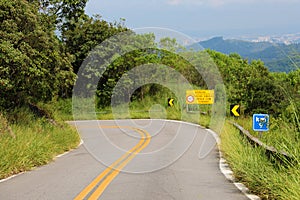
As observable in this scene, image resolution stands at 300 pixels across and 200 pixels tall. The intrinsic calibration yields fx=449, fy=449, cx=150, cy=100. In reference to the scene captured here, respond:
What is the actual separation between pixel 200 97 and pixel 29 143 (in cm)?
2603

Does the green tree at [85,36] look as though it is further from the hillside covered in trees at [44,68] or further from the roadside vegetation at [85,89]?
the hillside covered in trees at [44,68]

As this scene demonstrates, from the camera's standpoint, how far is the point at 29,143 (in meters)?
13.8

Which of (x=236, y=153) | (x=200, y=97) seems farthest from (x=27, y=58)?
(x=200, y=97)

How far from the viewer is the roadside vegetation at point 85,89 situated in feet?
32.8

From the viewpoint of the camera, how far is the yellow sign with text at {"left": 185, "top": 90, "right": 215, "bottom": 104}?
3809 centimetres

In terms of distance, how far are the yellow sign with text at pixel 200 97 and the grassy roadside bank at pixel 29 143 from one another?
62.5 ft

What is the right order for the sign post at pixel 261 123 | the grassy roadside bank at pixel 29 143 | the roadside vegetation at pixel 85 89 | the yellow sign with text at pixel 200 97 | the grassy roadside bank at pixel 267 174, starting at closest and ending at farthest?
the grassy roadside bank at pixel 267 174
the roadside vegetation at pixel 85 89
the grassy roadside bank at pixel 29 143
the sign post at pixel 261 123
the yellow sign with text at pixel 200 97

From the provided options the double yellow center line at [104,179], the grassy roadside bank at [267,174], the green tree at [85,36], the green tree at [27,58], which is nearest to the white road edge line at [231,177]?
the grassy roadside bank at [267,174]

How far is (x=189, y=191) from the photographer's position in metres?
9.03

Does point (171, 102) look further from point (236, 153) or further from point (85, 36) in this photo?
point (236, 153)

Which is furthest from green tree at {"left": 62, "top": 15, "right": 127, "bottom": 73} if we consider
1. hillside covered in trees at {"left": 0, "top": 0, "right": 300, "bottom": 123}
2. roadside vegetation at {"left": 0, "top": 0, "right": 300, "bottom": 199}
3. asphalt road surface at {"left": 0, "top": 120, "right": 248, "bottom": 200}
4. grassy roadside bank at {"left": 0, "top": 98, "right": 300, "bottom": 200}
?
asphalt road surface at {"left": 0, "top": 120, "right": 248, "bottom": 200}

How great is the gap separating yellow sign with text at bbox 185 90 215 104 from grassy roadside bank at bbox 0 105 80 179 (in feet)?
62.5

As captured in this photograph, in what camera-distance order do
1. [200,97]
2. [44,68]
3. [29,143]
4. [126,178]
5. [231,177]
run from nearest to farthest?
[126,178]
[231,177]
[29,143]
[44,68]
[200,97]

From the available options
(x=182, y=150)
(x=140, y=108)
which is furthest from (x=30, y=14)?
(x=140, y=108)
